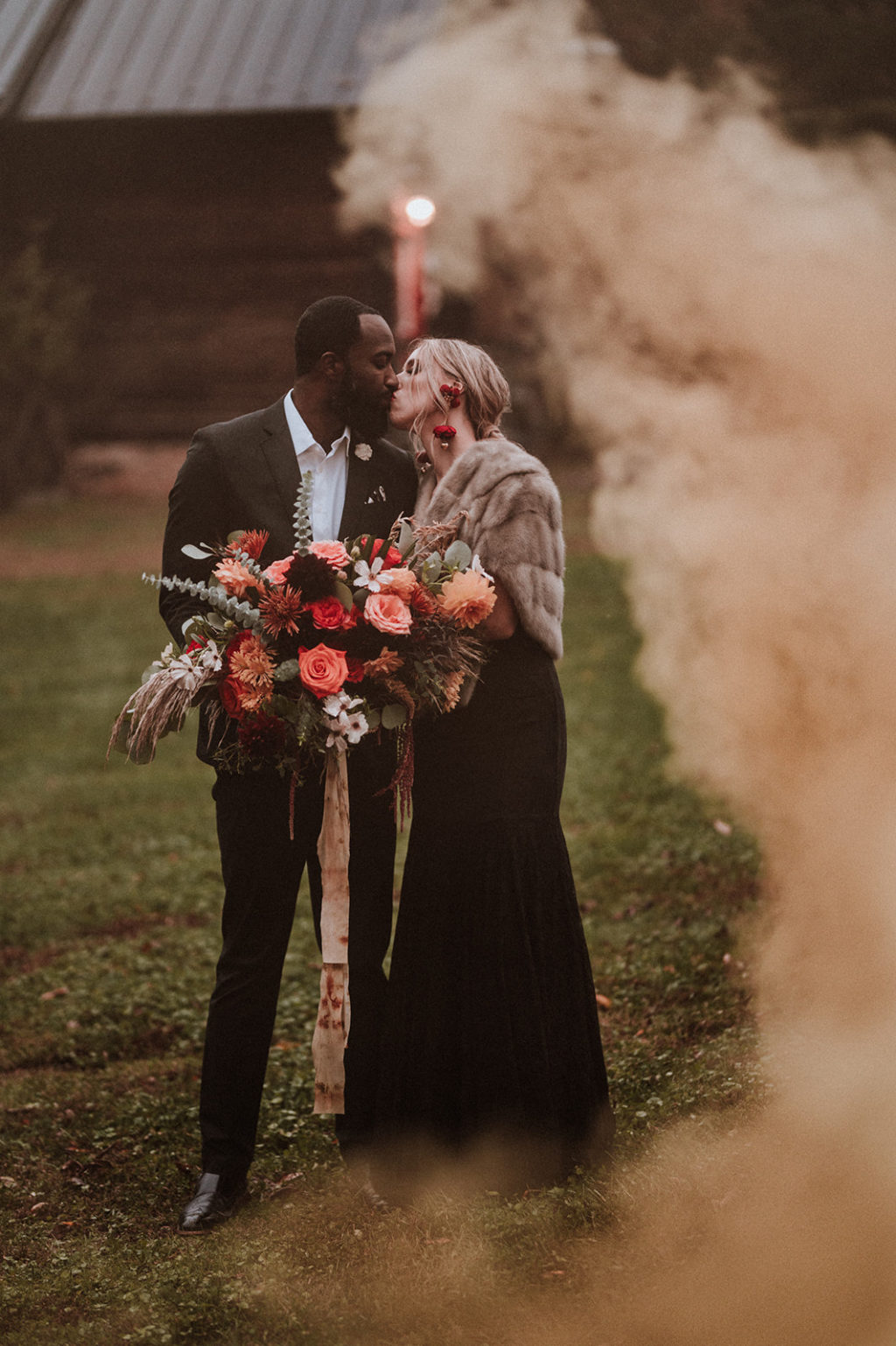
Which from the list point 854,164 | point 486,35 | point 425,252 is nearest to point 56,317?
point 425,252

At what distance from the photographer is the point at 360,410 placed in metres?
3.83

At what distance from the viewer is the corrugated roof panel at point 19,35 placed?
60.8 ft

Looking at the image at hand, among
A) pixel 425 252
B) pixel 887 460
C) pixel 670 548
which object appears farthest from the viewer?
pixel 425 252

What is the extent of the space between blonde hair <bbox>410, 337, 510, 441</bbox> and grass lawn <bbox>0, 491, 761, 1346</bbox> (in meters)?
2.10

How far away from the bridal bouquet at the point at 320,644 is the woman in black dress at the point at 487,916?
26cm

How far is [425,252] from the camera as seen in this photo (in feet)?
58.6

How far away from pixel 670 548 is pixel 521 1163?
5.95 meters

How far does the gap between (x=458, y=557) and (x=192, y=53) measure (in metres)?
17.5

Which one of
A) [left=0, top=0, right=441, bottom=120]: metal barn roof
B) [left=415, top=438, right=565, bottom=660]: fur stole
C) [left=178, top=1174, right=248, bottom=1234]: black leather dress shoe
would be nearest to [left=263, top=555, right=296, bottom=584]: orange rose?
[left=415, top=438, right=565, bottom=660]: fur stole

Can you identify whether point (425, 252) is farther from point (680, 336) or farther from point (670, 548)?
point (670, 548)

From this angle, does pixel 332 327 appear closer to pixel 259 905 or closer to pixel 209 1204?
pixel 259 905

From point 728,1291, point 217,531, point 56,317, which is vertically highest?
point 217,531

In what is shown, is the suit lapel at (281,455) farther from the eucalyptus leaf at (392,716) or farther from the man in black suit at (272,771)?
the eucalyptus leaf at (392,716)

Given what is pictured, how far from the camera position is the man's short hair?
3.73 metres
